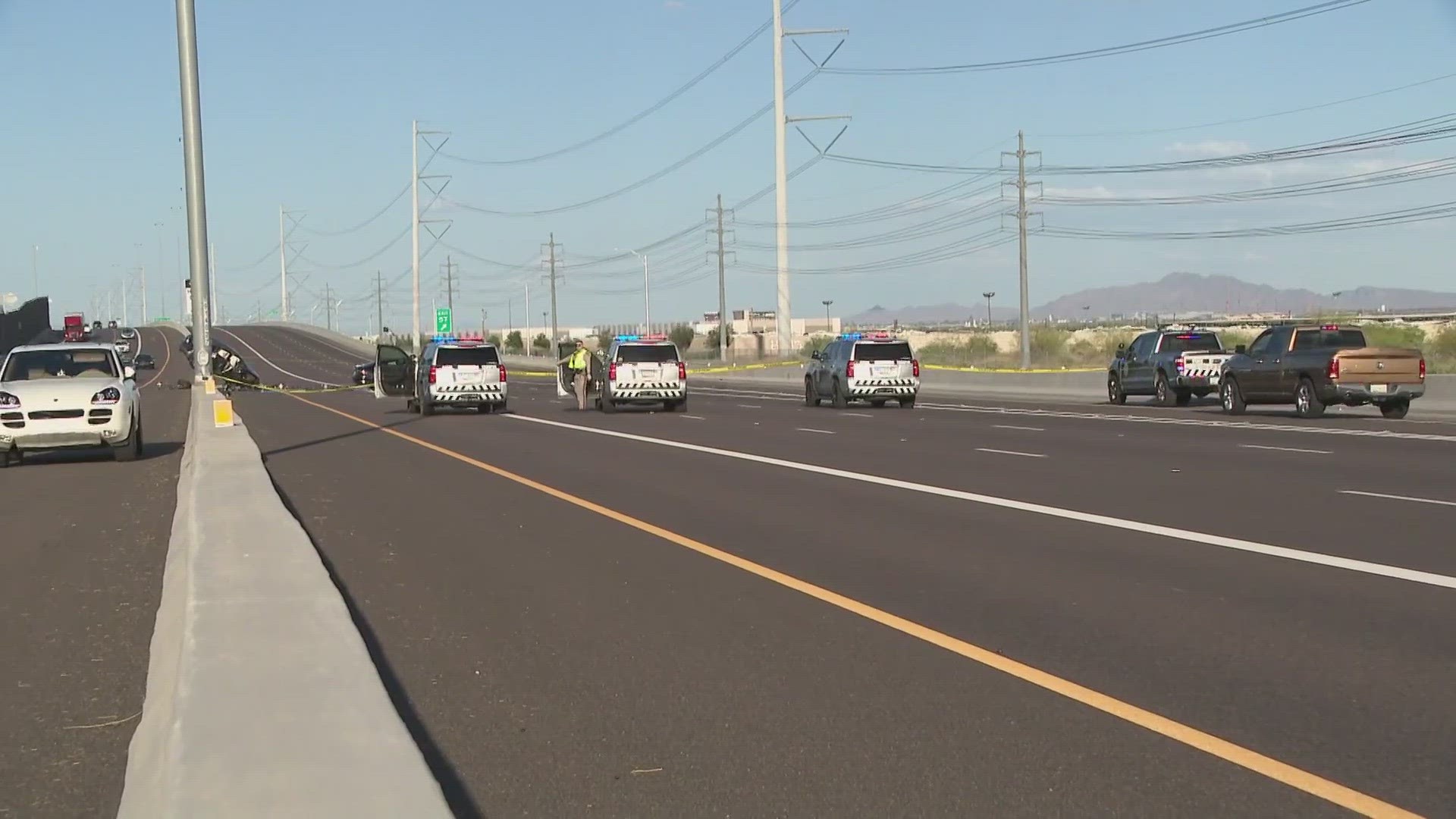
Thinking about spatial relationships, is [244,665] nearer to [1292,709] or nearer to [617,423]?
[1292,709]

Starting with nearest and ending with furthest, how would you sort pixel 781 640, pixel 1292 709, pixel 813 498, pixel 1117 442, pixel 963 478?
1. pixel 1292 709
2. pixel 781 640
3. pixel 813 498
4. pixel 963 478
5. pixel 1117 442

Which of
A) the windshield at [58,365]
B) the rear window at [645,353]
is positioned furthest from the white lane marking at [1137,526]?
the rear window at [645,353]

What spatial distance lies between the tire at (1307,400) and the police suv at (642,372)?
572 inches

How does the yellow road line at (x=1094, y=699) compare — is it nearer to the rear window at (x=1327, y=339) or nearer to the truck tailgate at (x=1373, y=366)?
the truck tailgate at (x=1373, y=366)

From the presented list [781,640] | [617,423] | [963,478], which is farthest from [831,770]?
[617,423]

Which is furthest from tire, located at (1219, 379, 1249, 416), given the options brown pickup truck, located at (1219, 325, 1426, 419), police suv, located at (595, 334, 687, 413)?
police suv, located at (595, 334, 687, 413)

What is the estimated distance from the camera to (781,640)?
960 cm

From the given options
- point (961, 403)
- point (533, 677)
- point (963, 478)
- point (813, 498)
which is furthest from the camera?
point (961, 403)

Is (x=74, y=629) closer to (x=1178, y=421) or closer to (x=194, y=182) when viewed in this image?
(x=194, y=182)

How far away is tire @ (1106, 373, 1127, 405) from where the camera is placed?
148 ft

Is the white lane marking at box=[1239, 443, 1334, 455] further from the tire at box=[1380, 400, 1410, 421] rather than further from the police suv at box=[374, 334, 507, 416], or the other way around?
the police suv at box=[374, 334, 507, 416]

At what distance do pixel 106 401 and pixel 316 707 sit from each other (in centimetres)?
1967

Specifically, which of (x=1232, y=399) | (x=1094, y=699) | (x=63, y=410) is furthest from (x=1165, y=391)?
(x=1094, y=699)

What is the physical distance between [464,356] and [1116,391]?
58.7 ft
